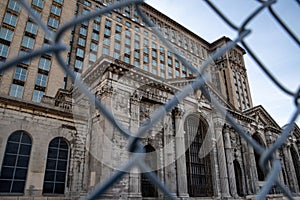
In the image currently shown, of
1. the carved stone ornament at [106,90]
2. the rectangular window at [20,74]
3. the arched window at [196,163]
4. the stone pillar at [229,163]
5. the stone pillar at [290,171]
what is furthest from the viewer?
the rectangular window at [20,74]

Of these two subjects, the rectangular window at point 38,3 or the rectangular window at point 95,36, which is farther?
the rectangular window at point 95,36

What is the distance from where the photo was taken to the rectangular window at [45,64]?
93.6 feet

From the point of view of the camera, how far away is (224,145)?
18938 millimetres

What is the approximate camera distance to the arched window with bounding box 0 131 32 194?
10438mm

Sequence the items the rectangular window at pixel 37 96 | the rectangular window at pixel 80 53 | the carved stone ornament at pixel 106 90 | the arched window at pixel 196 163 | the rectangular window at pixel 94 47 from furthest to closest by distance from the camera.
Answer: the rectangular window at pixel 94 47 → the rectangular window at pixel 80 53 → the rectangular window at pixel 37 96 → the arched window at pixel 196 163 → the carved stone ornament at pixel 106 90

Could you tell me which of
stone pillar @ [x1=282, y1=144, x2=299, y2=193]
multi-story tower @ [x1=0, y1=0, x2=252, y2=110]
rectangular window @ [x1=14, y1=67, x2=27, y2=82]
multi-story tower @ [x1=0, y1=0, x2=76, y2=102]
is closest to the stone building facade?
multi-story tower @ [x1=0, y1=0, x2=252, y2=110]

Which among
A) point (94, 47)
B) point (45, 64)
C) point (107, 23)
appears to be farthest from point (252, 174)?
point (107, 23)

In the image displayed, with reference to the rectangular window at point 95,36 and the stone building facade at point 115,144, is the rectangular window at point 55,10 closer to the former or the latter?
the rectangular window at point 95,36

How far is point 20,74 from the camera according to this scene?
88.6 feet

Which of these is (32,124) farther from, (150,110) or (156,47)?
(156,47)

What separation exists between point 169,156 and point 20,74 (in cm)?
2281

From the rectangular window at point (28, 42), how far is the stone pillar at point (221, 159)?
83.5 feet

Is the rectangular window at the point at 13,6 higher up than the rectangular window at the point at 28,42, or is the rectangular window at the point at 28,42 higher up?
the rectangular window at the point at 13,6

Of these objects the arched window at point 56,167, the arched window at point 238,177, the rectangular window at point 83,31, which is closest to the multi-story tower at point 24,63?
the rectangular window at point 83,31
